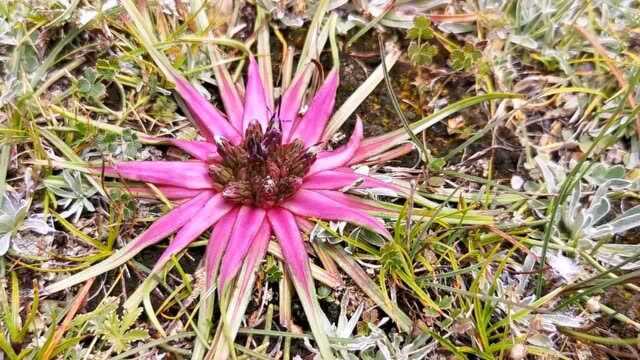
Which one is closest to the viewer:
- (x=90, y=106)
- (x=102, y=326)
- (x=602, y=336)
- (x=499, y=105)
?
(x=102, y=326)

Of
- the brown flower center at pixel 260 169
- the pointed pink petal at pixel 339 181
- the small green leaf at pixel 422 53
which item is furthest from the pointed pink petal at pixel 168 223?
the small green leaf at pixel 422 53

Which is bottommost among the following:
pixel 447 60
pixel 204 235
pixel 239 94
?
pixel 204 235

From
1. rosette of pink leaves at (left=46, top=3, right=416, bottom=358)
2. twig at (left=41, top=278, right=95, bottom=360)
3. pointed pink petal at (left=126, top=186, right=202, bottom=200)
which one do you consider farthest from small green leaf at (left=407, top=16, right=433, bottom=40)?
twig at (left=41, top=278, right=95, bottom=360)

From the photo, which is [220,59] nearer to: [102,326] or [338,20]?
[338,20]

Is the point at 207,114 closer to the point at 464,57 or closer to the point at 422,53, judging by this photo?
the point at 422,53

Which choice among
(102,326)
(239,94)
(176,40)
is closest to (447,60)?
(239,94)
